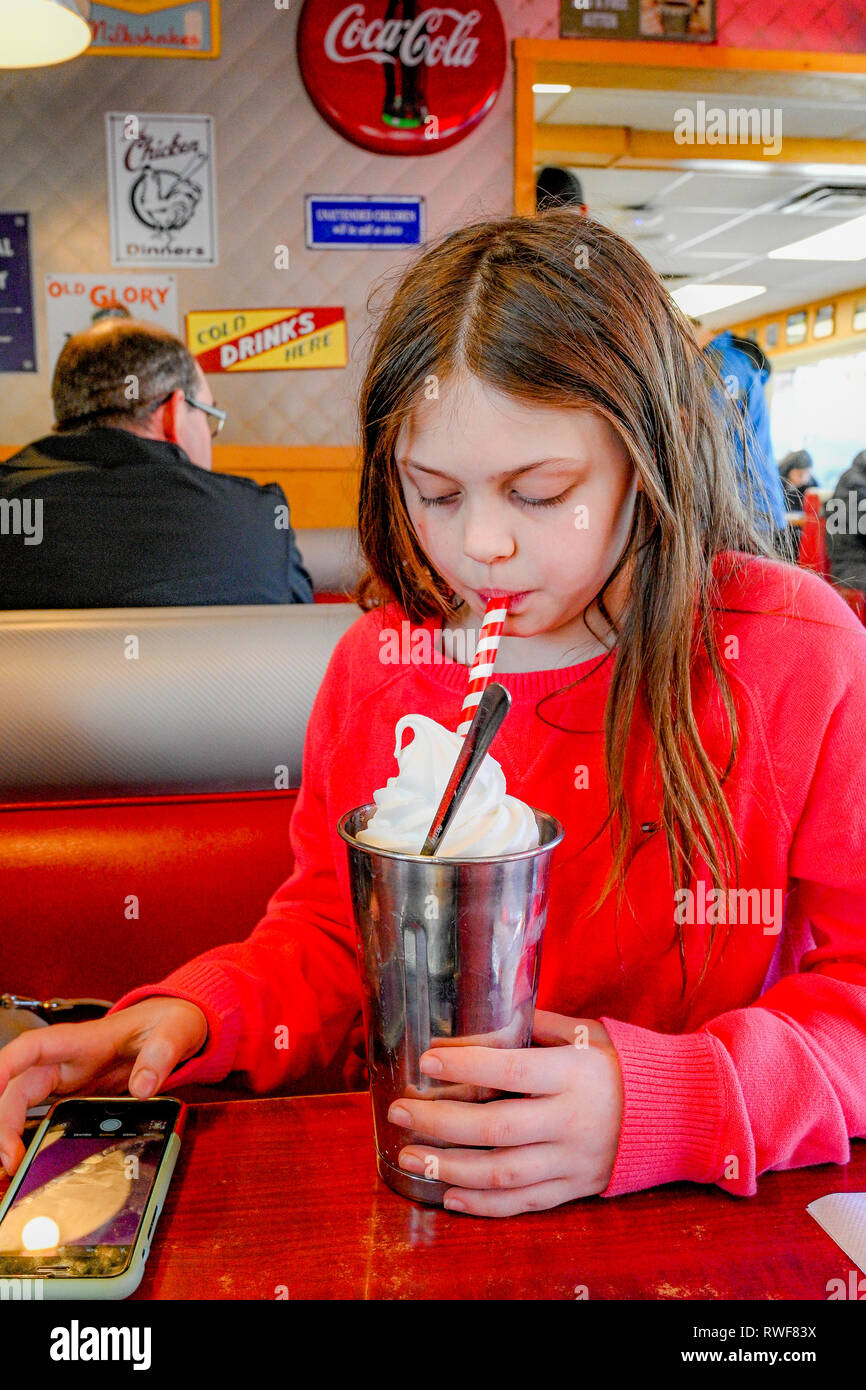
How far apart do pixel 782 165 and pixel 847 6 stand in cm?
221

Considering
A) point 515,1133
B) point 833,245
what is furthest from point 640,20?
point 833,245

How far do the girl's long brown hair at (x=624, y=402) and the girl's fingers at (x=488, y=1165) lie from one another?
342mm

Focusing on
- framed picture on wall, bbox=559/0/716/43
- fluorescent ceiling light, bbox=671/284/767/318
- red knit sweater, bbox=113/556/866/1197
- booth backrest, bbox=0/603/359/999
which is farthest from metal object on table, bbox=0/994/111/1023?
fluorescent ceiling light, bbox=671/284/767/318

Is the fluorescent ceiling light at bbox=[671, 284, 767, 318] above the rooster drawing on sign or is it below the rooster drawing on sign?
above

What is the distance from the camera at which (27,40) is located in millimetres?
2801

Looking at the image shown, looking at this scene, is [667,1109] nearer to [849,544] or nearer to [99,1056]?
[99,1056]

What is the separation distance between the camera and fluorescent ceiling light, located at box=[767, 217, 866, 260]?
9.27 m

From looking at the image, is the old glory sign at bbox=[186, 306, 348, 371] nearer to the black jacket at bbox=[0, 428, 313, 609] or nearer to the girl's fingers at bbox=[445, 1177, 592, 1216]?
the black jacket at bbox=[0, 428, 313, 609]

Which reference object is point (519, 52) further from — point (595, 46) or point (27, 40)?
point (27, 40)

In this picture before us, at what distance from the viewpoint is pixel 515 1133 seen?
662 mm

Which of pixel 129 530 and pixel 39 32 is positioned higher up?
pixel 39 32

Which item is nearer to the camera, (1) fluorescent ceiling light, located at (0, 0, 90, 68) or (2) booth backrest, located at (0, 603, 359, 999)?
(2) booth backrest, located at (0, 603, 359, 999)

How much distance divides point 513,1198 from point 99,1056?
35 cm
